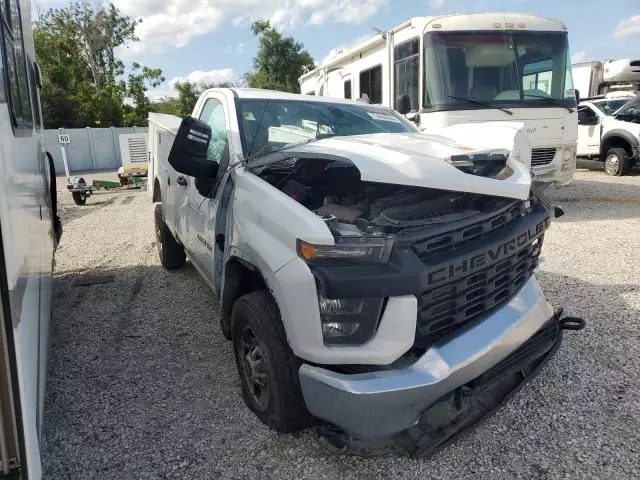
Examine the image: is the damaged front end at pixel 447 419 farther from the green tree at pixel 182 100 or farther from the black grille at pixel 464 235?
the green tree at pixel 182 100

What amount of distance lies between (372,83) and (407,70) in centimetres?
121

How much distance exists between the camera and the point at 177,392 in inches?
133

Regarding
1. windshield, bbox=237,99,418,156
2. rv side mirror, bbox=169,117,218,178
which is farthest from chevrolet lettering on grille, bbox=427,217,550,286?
rv side mirror, bbox=169,117,218,178

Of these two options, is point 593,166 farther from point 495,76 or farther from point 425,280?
point 425,280

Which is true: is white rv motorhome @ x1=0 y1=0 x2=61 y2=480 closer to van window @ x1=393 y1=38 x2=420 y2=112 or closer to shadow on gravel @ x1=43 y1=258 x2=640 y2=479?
shadow on gravel @ x1=43 y1=258 x2=640 y2=479

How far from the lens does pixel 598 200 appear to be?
390 inches

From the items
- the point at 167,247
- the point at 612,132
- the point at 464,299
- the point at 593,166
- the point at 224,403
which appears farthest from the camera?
the point at 593,166

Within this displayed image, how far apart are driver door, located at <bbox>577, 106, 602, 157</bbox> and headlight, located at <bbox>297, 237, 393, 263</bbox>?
1361cm

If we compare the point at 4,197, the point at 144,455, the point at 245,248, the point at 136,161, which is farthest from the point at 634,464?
the point at 136,161

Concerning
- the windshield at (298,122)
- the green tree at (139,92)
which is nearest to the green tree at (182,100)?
the green tree at (139,92)

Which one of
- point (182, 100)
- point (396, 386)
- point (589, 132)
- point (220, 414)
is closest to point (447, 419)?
point (396, 386)

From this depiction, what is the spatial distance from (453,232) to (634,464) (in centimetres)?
148

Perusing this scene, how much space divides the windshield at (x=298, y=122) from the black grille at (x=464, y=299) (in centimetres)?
161

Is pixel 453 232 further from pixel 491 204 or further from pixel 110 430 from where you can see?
pixel 110 430
